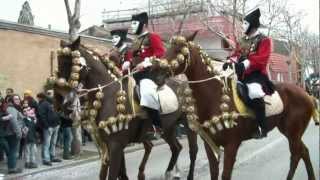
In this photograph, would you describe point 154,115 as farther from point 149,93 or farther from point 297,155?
point 297,155

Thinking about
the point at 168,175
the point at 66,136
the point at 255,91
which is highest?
the point at 255,91

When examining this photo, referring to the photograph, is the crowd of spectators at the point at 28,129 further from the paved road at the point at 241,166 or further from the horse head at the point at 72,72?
the horse head at the point at 72,72

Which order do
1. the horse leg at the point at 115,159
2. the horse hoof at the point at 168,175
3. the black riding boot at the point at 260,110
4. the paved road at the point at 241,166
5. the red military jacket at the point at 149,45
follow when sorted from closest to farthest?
1. the horse leg at the point at 115,159
2. the black riding boot at the point at 260,110
3. the red military jacket at the point at 149,45
4. the horse hoof at the point at 168,175
5. the paved road at the point at 241,166

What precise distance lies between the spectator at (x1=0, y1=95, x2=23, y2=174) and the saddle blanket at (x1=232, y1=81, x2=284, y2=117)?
20.6ft

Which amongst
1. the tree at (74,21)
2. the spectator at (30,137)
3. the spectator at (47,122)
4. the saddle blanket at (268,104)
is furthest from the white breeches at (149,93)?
the tree at (74,21)

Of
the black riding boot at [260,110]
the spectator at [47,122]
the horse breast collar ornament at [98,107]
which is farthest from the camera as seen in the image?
the spectator at [47,122]

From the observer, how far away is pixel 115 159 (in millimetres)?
8438

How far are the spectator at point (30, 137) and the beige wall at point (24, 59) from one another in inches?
175

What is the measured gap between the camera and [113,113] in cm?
872

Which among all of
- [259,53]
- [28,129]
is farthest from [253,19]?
[28,129]

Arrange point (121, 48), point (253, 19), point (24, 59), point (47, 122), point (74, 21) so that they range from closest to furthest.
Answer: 1. point (253, 19)
2. point (121, 48)
3. point (47, 122)
4. point (74, 21)
5. point (24, 59)

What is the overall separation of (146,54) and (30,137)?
17.9 feet

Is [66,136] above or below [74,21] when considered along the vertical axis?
below

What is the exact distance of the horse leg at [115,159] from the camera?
27.6 feet
